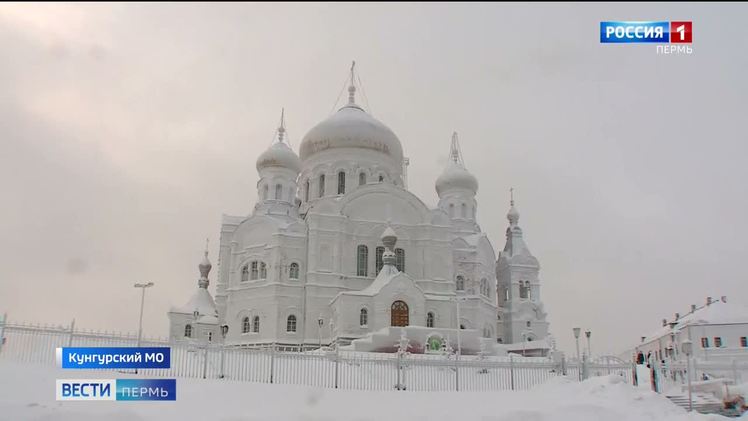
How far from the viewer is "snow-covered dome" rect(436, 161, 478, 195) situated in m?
49.0

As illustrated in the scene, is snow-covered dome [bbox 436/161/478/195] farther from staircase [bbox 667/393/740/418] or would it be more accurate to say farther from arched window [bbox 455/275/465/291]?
staircase [bbox 667/393/740/418]

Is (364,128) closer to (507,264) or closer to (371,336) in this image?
(507,264)

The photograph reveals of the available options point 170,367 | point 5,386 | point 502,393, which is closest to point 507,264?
point 502,393

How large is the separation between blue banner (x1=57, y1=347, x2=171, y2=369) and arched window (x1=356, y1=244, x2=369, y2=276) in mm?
22291

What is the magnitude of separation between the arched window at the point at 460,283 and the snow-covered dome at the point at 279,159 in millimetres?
12738

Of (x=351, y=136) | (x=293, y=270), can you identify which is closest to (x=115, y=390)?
(x=293, y=270)

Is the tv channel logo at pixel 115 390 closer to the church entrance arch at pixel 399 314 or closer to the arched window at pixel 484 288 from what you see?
the church entrance arch at pixel 399 314

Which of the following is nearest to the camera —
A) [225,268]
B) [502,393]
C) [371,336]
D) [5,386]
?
[5,386]

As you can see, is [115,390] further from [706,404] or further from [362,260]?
[362,260]

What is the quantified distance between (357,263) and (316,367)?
20669mm

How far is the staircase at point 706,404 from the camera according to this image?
1917cm

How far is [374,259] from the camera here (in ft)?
138

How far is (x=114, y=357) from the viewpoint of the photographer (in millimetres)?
19297

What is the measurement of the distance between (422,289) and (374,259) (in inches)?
135
